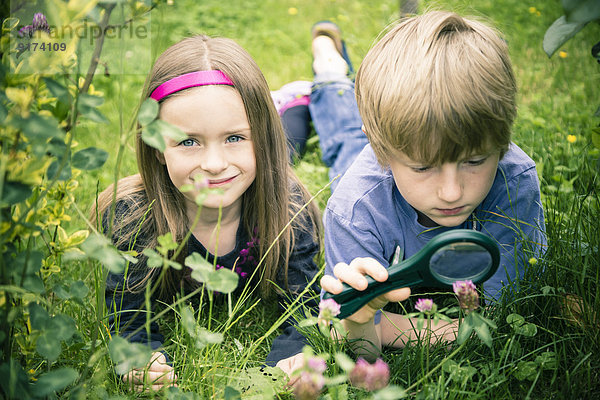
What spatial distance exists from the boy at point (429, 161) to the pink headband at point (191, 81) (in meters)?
0.48

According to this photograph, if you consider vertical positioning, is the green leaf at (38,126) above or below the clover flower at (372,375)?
above

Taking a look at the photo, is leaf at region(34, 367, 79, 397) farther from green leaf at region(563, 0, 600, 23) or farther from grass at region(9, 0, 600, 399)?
green leaf at region(563, 0, 600, 23)

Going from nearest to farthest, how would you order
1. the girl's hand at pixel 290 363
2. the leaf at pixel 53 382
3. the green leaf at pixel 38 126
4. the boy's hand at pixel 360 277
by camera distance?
the green leaf at pixel 38 126, the leaf at pixel 53 382, the boy's hand at pixel 360 277, the girl's hand at pixel 290 363

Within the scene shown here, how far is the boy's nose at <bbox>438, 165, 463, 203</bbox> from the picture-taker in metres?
1.50

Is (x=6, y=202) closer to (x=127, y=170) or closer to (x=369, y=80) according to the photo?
(x=369, y=80)

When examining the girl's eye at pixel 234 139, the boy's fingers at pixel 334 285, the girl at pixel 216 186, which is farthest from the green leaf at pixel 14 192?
the girl's eye at pixel 234 139

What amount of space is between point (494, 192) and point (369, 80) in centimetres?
57

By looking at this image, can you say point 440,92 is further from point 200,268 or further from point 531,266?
point 200,268

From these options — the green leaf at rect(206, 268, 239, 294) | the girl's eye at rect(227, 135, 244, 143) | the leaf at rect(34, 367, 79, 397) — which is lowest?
the leaf at rect(34, 367, 79, 397)

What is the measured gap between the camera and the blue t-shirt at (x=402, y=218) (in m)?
1.80

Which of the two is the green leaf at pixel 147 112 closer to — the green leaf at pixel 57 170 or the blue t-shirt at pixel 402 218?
the green leaf at pixel 57 170

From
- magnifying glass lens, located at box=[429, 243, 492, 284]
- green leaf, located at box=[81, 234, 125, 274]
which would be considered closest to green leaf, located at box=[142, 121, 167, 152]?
green leaf, located at box=[81, 234, 125, 274]

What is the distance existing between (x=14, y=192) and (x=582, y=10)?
3.70ft

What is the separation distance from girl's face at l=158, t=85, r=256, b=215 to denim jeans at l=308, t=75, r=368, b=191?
3.17 feet
